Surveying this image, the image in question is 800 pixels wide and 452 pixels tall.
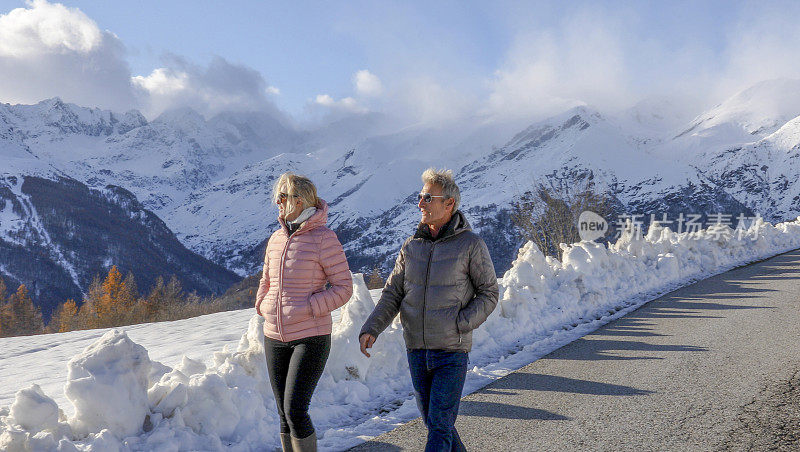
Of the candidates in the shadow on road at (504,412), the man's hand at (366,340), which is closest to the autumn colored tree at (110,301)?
the shadow on road at (504,412)

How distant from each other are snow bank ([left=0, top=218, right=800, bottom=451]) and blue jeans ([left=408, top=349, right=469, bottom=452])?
1.27m

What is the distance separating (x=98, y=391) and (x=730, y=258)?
58.3 feet

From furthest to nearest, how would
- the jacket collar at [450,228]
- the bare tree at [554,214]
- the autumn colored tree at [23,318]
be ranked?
the autumn colored tree at [23,318], the bare tree at [554,214], the jacket collar at [450,228]

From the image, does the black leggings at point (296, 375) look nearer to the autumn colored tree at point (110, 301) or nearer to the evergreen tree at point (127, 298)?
the autumn colored tree at point (110, 301)

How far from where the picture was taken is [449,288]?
10.3 feet

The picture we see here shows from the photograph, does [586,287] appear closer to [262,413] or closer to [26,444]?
[262,413]

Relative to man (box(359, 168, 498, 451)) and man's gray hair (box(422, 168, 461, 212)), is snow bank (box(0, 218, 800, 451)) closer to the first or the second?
man (box(359, 168, 498, 451))

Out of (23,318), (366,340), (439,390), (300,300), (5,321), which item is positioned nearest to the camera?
(439,390)

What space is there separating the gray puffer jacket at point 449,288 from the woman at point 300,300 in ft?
1.64

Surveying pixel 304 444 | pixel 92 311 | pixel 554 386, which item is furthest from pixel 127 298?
pixel 304 444

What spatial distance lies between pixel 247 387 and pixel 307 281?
182cm

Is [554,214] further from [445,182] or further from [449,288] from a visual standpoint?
[449,288]

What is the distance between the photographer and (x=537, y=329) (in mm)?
8055

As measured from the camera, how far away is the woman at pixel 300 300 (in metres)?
3.37
